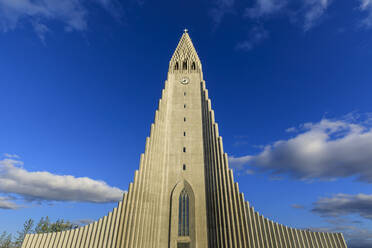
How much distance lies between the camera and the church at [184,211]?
1989 cm

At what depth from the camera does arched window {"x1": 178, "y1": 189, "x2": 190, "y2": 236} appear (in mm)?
21234

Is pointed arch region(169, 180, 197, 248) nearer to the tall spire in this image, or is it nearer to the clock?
the clock

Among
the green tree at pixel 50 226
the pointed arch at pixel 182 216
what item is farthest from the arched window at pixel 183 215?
the green tree at pixel 50 226

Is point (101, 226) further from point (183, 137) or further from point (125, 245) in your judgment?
point (183, 137)

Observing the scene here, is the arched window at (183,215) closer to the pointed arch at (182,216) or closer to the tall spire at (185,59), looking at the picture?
the pointed arch at (182,216)

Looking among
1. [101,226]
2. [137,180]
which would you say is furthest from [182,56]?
[101,226]

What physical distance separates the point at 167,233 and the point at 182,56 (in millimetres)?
28618

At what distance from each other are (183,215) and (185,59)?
85.2 feet

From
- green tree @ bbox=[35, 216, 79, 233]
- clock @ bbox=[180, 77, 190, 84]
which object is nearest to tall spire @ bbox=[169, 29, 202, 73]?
clock @ bbox=[180, 77, 190, 84]

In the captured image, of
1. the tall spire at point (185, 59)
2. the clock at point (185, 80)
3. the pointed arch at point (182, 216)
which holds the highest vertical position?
the tall spire at point (185, 59)

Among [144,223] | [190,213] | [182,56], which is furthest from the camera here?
[182,56]

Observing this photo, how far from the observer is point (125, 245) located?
760 inches

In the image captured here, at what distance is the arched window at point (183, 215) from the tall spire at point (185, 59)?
20.7m

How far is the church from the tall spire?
1091cm
